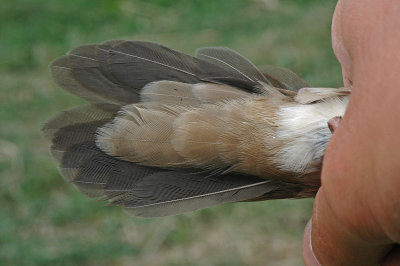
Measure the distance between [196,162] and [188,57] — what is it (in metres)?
0.30

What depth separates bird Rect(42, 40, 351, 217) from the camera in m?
1.68

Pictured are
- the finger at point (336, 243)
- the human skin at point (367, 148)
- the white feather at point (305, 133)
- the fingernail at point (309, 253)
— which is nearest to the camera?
the human skin at point (367, 148)

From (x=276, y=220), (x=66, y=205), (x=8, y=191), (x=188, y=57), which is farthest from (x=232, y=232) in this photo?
(x=188, y=57)

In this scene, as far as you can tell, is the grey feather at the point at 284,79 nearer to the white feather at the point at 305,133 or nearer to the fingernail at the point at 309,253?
the white feather at the point at 305,133

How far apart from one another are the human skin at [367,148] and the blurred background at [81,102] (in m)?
2.00

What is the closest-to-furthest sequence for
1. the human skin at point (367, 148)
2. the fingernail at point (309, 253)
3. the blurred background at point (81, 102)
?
the human skin at point (367, 148)
the fingernail at point (309, 253)
the blurred background at point (81, 102)

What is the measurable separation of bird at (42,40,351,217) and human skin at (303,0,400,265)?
1.29ft

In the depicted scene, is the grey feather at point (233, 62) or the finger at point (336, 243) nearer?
the finger at point (336, 243)

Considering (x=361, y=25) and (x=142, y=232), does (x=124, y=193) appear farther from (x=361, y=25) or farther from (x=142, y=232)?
(x=142, y=232)

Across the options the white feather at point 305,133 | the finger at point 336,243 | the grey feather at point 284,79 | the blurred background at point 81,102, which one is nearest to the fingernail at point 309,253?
the finger at point 336,243

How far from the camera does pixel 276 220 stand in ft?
11.3

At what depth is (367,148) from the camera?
111 centimetres

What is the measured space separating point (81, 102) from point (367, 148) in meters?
3.36

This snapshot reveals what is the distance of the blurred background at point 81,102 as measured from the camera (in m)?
3.31
